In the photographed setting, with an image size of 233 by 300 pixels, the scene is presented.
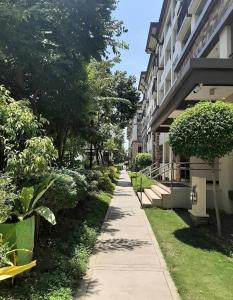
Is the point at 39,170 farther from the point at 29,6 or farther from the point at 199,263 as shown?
the point at 29,6

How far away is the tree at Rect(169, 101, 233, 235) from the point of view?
399 inches

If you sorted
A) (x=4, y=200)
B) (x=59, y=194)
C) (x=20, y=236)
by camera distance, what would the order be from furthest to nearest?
(x=59, y=194) → (x=20, y=236) → (x=4, y=200)

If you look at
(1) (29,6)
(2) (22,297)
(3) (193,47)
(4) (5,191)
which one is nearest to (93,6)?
(1) (29,6)

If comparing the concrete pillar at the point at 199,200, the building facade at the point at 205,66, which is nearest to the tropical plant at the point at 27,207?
the building facade at the point at 205,66

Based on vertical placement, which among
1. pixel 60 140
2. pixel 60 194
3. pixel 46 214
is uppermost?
pixel 60 140

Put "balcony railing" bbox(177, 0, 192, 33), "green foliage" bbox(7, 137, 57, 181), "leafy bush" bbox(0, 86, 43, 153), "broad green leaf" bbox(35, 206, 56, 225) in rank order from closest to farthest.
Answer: "broad green leaf" bbox(35, 206, 56, 225), "green foliage" bbox(7, 137, 57, 181), "leafy bush" bbox(0, 86, 43, 153), "balcony railing" bbox(177, 0, 192, 33)

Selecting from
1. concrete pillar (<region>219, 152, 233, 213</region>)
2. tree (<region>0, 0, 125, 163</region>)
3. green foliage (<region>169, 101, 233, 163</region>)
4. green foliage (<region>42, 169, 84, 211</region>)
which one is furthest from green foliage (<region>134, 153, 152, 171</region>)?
green foliage (<region>42, 169, 84, 211</region>)

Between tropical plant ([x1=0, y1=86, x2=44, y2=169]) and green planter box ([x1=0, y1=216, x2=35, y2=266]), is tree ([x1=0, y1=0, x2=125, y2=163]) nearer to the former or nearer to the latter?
tropical plant ([x1=0, y1=86, x2=44, y2=169])

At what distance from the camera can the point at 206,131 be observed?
10266 millimetres

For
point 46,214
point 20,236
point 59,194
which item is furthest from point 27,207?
point 59,194

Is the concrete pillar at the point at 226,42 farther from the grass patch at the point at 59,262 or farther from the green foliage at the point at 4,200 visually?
the green foliage at the point at 4,200

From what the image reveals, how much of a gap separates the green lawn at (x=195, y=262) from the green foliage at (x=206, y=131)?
7.11 feet

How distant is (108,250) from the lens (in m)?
9.25

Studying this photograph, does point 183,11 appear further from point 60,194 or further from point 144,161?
point 60,194
